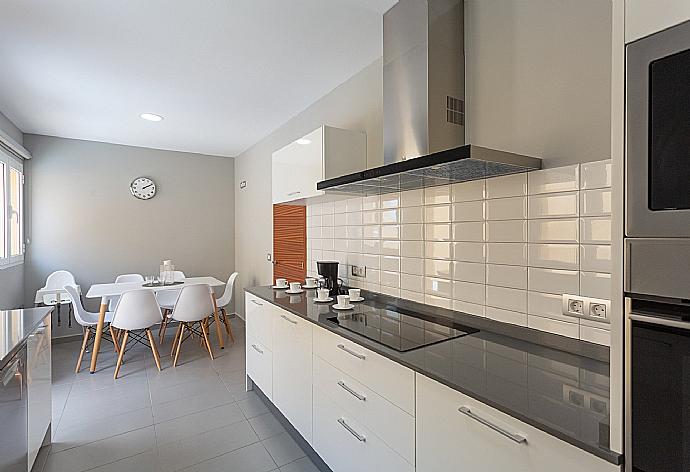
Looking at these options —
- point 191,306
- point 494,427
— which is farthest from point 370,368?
point 191,306

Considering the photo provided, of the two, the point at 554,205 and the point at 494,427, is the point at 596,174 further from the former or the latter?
the point at 494,427

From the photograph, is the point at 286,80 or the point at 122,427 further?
the point at 286,80

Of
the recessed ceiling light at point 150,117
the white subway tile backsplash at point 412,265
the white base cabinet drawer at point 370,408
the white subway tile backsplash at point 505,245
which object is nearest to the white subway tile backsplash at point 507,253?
the white subway tile backsplash at point 505,245

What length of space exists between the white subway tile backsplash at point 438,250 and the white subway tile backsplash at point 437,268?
28 mm

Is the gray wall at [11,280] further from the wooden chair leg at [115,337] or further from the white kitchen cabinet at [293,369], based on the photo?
the white kitchen cabinet at [293,369]

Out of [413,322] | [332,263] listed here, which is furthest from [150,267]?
[413,322]

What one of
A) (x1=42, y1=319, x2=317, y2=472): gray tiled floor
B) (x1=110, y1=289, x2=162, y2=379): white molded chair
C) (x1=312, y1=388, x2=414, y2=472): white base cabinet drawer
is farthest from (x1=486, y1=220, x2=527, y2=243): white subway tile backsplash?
(x1=110, y1=289, x2=162, y2=379): white molded chair

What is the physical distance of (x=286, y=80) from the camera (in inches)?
113

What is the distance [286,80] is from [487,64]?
1652 mm

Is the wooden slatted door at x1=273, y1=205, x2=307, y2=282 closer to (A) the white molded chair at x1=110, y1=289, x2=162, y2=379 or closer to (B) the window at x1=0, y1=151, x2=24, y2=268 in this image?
(A) the white molded chair at x1=110, y1=289, x2=162, y2=379

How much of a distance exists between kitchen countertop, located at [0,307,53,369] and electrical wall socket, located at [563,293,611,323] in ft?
6.96

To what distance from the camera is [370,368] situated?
154 centimetres

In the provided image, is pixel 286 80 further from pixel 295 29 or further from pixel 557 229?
pixel 557 229

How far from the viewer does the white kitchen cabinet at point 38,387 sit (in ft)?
6.13
